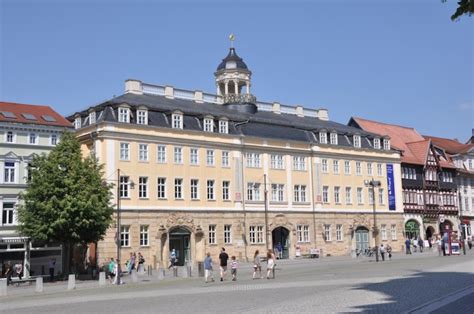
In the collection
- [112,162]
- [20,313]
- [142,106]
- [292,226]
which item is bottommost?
[20,313]

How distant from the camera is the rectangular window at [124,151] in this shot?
50.8 m

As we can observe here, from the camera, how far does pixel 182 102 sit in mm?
62031

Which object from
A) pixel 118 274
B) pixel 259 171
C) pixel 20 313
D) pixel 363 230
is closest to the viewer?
pixel 20 313

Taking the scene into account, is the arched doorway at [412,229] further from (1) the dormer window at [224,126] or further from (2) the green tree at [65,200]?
(2) the green tree at [65,200]

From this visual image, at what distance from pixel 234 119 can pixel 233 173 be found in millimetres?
5367

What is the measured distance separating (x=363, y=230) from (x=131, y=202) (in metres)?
29.1

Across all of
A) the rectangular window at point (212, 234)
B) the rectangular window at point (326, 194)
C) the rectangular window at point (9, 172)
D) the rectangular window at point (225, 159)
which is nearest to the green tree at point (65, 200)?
the rectangular window at point (9, 172)

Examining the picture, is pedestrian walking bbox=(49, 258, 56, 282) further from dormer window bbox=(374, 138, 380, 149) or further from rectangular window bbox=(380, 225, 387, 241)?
dormer window bbox=(374, 138, 380, 149)

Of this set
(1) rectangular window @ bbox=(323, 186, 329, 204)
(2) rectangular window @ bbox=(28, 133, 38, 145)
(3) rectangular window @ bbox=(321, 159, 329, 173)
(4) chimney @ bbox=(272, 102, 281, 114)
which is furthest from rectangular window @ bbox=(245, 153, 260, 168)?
(2) rectangular window @ bbox=(28, 133, 38, 145)

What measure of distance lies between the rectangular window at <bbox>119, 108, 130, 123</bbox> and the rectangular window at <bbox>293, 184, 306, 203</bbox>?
19.3 meters

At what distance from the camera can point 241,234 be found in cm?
5738

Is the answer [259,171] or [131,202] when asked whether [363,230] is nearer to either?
[259,171]

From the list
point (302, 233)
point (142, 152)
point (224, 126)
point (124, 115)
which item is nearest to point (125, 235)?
point (142, 152)

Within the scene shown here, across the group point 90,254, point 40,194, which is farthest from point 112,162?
point 40,194
